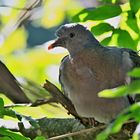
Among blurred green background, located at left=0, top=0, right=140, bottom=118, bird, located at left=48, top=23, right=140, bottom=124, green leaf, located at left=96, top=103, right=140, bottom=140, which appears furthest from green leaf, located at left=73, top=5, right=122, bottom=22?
green leaf, located at left=96, top=103, right=140, bottom=140

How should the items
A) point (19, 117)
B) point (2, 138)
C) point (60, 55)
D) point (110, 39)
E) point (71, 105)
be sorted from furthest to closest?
1. point (60, 55)
2. point (71, 105)
3. point (110, 39)
4. point (19, 117)
5. point (2, 138)

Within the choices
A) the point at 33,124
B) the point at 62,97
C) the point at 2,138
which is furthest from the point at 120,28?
the point at 2,138

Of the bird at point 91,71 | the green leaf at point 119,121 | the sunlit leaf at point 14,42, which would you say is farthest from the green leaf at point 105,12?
the sunlit leaf at point 14,42

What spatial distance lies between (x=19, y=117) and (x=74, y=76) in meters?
0.39

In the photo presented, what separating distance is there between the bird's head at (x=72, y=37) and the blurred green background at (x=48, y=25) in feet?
0.13

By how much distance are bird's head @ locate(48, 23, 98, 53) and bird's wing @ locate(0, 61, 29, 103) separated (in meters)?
0.21

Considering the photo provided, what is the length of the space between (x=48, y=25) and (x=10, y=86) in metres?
1.00

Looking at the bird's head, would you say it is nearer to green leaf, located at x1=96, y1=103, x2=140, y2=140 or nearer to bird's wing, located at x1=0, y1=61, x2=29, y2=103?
bird's wing, located at x1=0, y1=61, x2=29, y2=103

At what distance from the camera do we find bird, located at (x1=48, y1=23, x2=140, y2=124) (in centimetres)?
168

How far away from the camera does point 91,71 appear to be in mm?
1713

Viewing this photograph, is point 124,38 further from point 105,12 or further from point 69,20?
point 69,20

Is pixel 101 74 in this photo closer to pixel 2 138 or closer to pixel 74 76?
pixel 74 76

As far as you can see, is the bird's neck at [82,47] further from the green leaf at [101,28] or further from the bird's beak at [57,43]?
the green leaf at [101,28]

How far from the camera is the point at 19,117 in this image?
4.51 ft
